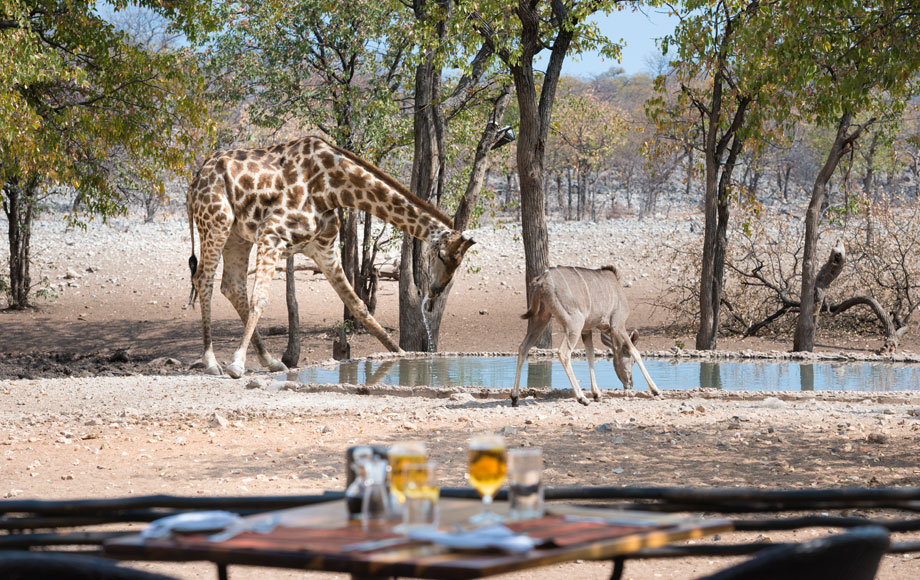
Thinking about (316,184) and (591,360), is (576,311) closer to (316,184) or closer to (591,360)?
(591,360)

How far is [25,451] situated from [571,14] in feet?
34.7

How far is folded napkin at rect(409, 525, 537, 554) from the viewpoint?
1.88 m

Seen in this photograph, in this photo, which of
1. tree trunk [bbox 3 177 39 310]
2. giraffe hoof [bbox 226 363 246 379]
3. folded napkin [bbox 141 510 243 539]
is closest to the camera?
folded napkin [bbox 141 510 243 539]

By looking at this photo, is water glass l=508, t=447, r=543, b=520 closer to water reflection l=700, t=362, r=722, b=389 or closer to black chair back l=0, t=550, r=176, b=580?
black chair back l=0, t=550, r=176, b=580

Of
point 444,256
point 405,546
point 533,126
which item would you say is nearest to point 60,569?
point 405,546

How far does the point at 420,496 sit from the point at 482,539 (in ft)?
0.83

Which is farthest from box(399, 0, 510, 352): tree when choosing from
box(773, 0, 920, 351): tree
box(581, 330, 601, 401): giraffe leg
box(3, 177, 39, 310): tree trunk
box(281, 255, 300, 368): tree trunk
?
box(3, 177, 39, 310): tree trunk

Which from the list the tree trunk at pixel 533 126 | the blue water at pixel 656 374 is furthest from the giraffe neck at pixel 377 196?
the tree trunk at pixel 533 126

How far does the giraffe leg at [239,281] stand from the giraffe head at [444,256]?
96.3 inches

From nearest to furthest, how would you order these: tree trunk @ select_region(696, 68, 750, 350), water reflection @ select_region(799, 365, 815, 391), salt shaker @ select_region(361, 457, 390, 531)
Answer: salt shaker @ select_region(361, 457, 390, 531)
water reflection @ select_region(799, 365, 815, 391)
tree trunk @ select_region(696, 68, 750, 350)

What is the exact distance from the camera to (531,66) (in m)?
15.9

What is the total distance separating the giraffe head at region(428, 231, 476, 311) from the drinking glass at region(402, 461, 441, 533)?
966 centimetres

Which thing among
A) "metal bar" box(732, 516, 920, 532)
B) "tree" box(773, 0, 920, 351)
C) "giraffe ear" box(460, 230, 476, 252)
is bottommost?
"metal bar" box(732, 516, 920, 532)

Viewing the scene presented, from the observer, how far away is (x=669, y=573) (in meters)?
5.04
